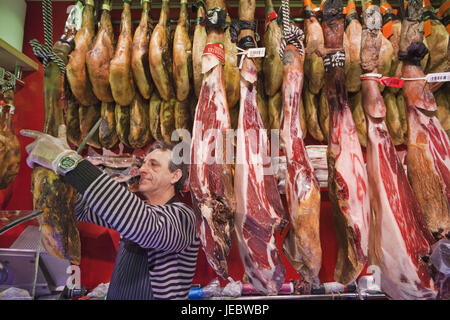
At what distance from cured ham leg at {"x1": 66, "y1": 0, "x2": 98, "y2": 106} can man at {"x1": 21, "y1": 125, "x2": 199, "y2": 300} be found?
0.32 meters

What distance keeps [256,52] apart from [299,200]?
2.88 ft

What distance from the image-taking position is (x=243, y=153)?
4.96 feet

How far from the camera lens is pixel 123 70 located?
1754 millimetres

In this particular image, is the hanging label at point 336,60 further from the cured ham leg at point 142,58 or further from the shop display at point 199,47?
the cured ham leg at point 142,58

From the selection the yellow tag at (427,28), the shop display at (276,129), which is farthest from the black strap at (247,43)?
the yellow tag at (427,28)

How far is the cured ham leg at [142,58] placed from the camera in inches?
69.7

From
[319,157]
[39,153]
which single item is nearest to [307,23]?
[319,157]

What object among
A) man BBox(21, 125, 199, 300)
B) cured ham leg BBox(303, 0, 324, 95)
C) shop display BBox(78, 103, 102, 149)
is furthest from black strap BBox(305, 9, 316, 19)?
shop display BBox(78, 103, 102, 149)

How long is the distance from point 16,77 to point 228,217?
194cm

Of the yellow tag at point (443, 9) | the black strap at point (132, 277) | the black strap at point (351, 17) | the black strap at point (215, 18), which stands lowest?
the black strap at point (132, 277)

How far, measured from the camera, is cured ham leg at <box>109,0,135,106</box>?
5.75ft

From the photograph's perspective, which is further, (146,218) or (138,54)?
(138,54)

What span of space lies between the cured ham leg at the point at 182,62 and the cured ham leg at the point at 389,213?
3.53ft
